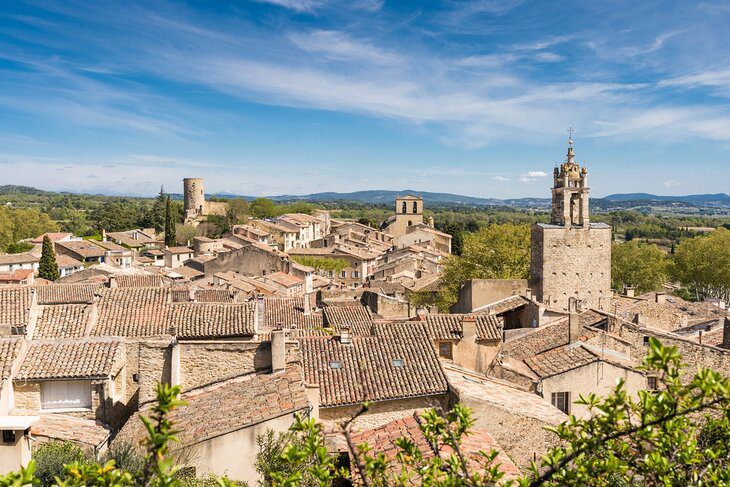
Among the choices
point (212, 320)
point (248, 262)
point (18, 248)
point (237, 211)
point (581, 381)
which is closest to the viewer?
point (581, 381)

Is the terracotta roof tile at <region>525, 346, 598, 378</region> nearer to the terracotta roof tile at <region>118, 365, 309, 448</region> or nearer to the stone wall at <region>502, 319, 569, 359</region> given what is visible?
the stone wall at <region>502, 319, 569, 359</region>

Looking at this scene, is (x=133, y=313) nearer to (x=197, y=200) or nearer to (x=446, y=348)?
(x=446, y=348)

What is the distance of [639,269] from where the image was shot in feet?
208

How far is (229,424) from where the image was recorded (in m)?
11.3

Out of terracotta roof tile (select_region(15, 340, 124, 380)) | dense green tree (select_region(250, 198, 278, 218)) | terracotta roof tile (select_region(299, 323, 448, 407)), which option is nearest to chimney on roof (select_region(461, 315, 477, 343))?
terracotta roof tile (select_region(299, 323, 448, 407))

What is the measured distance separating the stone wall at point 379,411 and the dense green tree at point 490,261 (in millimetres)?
25938

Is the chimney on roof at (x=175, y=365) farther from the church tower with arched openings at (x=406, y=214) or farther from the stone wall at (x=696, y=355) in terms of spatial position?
the church tower with arched openings at (x=406, y=214)

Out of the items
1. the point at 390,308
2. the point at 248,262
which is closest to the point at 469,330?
the point at 390,308

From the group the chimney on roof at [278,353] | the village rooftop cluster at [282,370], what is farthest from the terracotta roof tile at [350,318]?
the chimney on roof at [278,353]

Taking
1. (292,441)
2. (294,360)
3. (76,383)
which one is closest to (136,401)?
(76,383)

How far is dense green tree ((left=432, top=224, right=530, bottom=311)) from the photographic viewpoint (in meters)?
40.9

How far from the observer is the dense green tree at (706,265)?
63.1 metres

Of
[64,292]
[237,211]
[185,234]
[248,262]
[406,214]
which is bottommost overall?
[248,262]

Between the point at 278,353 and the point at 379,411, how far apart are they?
2764 millimetres
